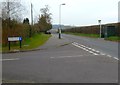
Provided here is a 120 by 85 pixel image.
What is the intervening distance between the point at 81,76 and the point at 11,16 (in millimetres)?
31148

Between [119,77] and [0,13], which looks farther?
[0,13]

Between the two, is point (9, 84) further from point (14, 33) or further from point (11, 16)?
point (11, 16)

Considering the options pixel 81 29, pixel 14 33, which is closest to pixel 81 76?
pixel 14 33

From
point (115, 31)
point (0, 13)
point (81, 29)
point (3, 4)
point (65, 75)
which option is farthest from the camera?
point (81, 29)

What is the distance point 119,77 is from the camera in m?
10.8

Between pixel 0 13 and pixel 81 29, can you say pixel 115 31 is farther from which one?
pixel 81 29

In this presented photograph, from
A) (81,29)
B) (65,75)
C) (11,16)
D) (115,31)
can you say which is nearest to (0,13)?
(11,16)

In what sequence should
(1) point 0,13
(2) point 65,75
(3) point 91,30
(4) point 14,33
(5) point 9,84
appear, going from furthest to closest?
(3) point 91,30
(1) point 0,13
(4) point 14,33
(2) point 65,75
(5) point 9,84

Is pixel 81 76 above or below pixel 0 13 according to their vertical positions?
below

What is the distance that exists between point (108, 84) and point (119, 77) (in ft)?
4.70

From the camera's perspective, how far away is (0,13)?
37688mm

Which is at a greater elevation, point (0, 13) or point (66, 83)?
point (0, 13)

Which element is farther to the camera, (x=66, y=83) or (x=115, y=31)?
(x=115, y=31)

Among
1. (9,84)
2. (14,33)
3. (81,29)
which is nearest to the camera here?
(9,84)
